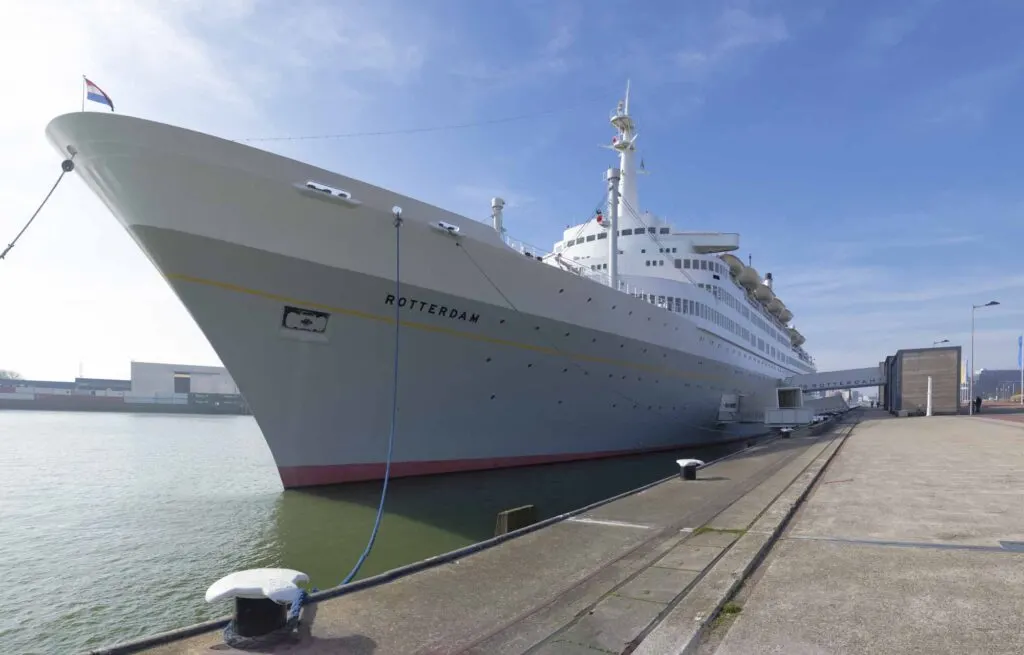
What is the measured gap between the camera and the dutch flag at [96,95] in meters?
8.21

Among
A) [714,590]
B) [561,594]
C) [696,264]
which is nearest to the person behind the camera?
[714,590]

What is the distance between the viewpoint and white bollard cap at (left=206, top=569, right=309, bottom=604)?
10.7 ft

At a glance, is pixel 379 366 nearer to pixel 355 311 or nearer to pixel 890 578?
pixel 355 311

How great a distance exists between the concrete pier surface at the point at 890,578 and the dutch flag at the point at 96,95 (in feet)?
33.2

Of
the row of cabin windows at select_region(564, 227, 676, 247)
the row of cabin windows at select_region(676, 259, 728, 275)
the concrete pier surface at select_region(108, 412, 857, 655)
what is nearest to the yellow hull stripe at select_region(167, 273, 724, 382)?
the concrete pier surface at select_region(108, 412, 857, 655)

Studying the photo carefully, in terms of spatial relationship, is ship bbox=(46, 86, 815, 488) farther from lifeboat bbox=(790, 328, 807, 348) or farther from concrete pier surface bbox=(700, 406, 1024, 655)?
lifeboat bbox=(790, 328, 807, 348)

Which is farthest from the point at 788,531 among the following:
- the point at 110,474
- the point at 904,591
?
the point at 110,474

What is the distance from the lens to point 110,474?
53.4 ft

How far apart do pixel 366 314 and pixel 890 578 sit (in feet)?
28.3

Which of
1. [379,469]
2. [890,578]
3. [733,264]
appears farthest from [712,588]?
[733,264]

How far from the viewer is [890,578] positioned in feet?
14.1

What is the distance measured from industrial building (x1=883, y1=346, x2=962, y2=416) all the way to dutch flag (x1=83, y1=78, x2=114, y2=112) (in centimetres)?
3963

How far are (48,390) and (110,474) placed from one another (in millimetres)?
91452

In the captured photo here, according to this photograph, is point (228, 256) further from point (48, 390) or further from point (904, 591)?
point (48, 390)
